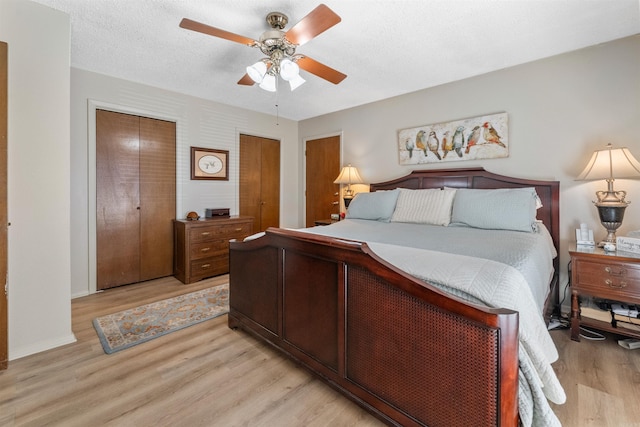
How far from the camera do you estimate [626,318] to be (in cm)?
204

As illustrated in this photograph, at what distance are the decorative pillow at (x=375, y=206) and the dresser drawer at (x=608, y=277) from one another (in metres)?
1.57

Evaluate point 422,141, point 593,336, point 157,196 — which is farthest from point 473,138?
point 157,196

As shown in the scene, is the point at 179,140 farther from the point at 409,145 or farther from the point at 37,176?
the point at 409,145

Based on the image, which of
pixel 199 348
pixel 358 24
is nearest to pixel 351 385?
pixel 199 348

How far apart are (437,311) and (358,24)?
6.81 ft

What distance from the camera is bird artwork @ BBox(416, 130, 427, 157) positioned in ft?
11.4

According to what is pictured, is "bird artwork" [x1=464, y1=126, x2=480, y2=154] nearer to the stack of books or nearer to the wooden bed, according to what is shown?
the stack of books

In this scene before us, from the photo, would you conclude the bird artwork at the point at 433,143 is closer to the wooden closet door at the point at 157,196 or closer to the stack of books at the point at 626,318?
the stack of books at the point at 626,318

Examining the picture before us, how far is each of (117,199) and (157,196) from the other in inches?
16.5

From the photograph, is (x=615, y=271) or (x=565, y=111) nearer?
(x=615, y=271)

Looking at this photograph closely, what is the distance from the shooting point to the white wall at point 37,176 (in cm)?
192

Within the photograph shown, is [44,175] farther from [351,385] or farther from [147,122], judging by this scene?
[351,385]

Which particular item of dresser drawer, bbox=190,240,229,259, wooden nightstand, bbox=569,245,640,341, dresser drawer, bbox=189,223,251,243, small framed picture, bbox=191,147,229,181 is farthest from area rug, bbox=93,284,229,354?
wooden nightstand, bbox=569,245,640,341

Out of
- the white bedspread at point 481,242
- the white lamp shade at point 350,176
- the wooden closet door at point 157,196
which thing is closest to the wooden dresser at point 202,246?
the wooden closet door at point 157,196
